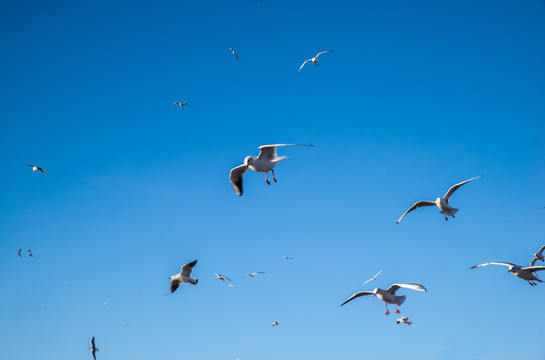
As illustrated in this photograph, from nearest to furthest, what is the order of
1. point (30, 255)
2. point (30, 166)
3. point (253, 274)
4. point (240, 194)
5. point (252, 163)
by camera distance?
point (252, 163) → point (240, 194) → point (30, 166) → point (30, 255) → point (253, 274)

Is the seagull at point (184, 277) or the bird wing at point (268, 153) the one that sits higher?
the bird wing at point (268, 153)

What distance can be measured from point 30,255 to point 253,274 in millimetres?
15660

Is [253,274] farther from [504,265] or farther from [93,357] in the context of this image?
[504,265]

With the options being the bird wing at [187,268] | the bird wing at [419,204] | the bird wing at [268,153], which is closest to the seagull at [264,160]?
the bird wing at [268,153]

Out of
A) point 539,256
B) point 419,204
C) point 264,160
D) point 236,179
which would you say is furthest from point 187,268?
point 539,256

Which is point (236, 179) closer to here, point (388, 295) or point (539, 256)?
point (388, 295)

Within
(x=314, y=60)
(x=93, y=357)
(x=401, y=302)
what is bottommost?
(x=401, y=302)

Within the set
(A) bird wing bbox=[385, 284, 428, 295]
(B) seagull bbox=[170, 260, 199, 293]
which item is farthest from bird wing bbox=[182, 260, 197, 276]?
(A) bird wing bbox=[385, 284, 428, 295]

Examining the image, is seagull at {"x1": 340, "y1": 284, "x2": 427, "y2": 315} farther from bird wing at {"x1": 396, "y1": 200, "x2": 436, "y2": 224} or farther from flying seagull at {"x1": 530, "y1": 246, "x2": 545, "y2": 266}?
flying seagull at {"x1": 530, "y1": 246, "x2": 545, "y2": 266}

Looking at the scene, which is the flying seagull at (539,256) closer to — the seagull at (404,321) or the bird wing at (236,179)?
the seagull at (404,321)

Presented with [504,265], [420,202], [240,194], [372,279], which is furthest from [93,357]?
[504,265]

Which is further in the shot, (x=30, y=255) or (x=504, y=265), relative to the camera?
(x=30, y=255)

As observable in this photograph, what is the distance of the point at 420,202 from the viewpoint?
84.7 feet

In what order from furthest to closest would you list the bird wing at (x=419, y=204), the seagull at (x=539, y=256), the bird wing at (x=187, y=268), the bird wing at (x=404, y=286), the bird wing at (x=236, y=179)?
the seagull at (x=539, y=256) → the bird wing at (x=419, y=204) → the bird wing at (x=187, y=268) → the bird wing at (x=236, y=179) → the bird wing at (x=404, y=286)
